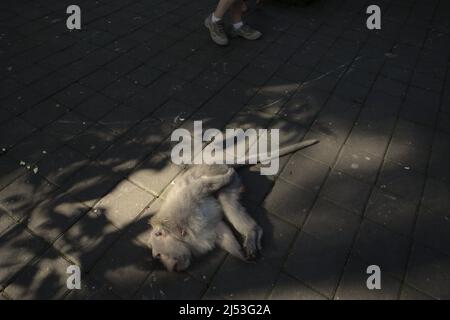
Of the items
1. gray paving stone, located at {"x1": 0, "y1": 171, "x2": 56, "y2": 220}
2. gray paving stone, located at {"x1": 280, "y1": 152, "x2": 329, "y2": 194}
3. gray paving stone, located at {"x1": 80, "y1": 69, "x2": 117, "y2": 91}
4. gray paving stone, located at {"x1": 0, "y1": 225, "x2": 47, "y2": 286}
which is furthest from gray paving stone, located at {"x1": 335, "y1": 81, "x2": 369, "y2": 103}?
gray paving stone, located at {"x1": 0, "y1": 225, "x2": 47, "y2": 286}

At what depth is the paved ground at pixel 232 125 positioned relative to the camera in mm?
2967

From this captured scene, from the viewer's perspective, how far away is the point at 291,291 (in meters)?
2.85

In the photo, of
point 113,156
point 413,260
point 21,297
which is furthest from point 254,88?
point 21,297

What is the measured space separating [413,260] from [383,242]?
0.28 m

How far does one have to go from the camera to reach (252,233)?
3107mm

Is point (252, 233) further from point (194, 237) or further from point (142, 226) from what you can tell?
point (142, 226)

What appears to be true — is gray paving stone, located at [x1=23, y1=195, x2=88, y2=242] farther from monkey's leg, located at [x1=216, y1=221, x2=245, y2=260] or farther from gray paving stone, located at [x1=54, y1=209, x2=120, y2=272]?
monkey's leg, located at [x1=216, y1=221, x2=245, y2=260]

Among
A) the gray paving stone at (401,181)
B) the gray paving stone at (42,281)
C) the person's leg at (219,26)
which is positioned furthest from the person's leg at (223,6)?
the gray paving stone at (42,281)

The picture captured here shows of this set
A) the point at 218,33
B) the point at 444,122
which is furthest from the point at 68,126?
the point at 444,122

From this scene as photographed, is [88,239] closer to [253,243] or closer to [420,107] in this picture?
[253,243]

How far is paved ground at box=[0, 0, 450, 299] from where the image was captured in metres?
2.97

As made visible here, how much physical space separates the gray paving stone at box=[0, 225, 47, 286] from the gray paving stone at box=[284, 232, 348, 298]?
2.31 m

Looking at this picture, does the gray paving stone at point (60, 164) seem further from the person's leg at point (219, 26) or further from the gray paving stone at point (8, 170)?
the person's leg at point (219, 26)

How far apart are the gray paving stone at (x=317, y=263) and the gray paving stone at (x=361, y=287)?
0.22 feet
